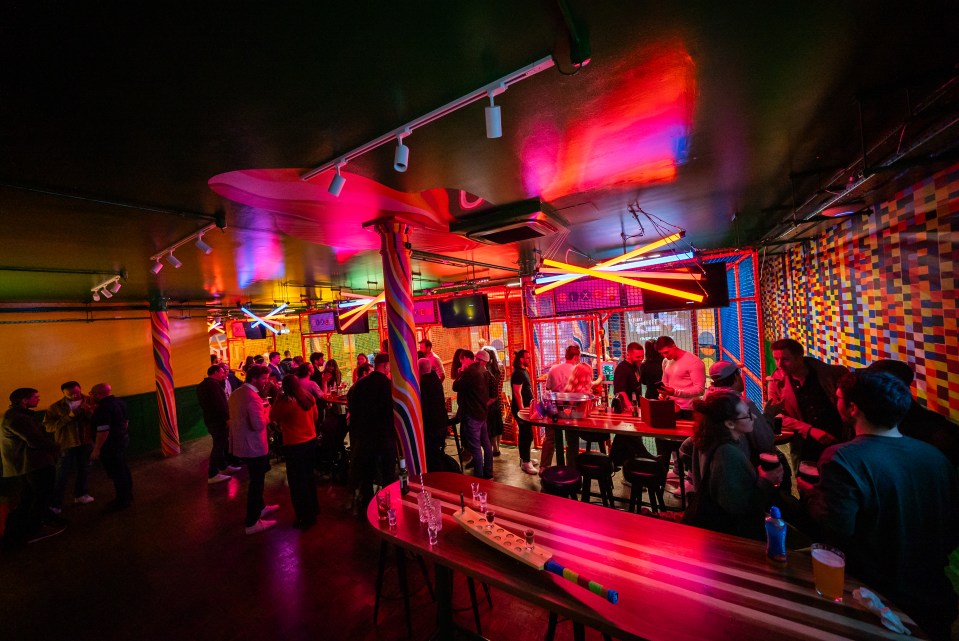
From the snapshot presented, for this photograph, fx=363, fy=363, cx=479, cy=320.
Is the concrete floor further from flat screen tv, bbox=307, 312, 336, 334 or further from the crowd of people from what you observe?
flat screen tv, bbox=307, 312, 336, 334

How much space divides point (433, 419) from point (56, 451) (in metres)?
5.08

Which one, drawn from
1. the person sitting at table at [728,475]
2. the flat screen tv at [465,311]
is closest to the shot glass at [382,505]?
the person sitting at table at [728,475]

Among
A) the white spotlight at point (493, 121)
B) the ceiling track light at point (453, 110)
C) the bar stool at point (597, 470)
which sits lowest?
the bar stool at point (597, 470)

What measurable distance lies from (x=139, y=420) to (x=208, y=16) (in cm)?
1111

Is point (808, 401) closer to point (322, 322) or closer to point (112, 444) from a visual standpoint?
point (112, 444)

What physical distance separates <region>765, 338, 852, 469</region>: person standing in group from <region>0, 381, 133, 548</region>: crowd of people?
8789 mm

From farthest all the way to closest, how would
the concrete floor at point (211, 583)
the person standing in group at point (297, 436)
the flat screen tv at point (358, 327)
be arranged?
the flat screen tv at point (358, 327) → the person standing in group at point (297, 436) → the concrete floor at point (211, 583)

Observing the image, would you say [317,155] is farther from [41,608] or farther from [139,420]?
[139,420]

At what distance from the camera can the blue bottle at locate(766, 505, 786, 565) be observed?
1.80 m

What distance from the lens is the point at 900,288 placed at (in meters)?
3.30

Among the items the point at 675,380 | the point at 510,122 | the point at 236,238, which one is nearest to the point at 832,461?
the point at 510,122

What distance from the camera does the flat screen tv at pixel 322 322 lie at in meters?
9.84

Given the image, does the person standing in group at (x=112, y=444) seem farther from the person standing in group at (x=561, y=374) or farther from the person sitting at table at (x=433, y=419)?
the person standing in group at (x=561, y=374)

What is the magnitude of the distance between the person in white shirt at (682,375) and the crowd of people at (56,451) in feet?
26.9
